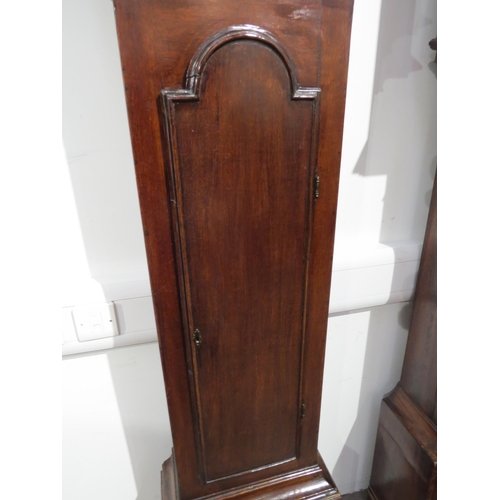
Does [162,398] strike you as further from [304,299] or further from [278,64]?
[278,64]

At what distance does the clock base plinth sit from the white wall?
0.81ft

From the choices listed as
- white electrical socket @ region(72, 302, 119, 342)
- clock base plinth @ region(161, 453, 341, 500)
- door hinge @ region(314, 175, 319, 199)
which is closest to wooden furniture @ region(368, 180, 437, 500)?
clock base plinth @ region(161, 453, 341, 500)

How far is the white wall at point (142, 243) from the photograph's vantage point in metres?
0.68

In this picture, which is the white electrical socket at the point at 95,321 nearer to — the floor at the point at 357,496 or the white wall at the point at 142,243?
the white wall at the point at 142,243

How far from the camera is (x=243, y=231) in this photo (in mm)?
555

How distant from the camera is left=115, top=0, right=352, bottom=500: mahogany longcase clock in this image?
0.46 m

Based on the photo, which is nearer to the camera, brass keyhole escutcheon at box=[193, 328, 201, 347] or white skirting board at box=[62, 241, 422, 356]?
brass keyhole escutcheon at box=[193, 328, 201, 347]

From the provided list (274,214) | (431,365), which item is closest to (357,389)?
(431,365)

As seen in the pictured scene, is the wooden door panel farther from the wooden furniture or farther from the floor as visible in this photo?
the floor

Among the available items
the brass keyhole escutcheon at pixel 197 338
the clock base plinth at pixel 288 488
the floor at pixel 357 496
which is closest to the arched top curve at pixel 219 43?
the brass keyhole escutcheon at pixel 197 338

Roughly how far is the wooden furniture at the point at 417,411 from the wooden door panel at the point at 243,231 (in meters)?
0.42

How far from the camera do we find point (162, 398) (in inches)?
36.0

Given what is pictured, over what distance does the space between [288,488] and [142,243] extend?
2.00 feet

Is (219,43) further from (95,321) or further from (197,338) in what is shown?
(95,321)
